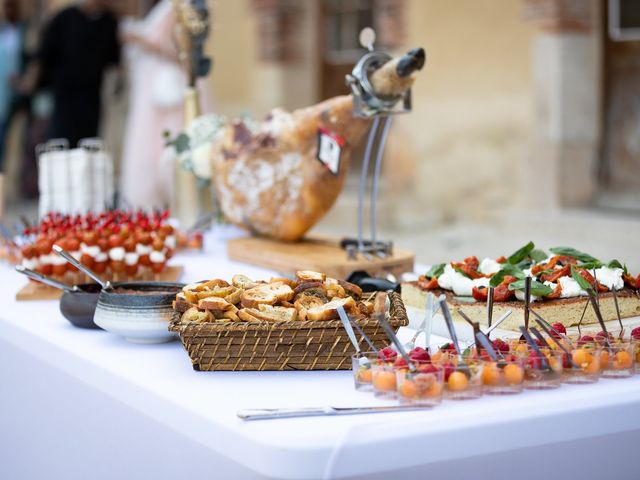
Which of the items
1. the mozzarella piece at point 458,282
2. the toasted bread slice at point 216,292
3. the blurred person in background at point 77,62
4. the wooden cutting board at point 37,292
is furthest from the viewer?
the blurred person in background at point 77,62

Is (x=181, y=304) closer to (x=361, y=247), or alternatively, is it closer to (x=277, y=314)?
(x=277, y=314)

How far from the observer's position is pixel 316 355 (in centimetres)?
186

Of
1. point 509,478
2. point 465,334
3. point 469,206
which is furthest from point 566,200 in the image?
point 509,478

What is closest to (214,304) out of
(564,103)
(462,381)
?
(462,381)

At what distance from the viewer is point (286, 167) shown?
3119 mm

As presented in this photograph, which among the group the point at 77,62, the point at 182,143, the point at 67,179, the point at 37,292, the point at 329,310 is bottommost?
the point at 37,292

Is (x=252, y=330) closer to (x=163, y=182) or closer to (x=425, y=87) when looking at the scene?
(x=163, y=182)

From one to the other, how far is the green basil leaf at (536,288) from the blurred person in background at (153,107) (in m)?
3.74

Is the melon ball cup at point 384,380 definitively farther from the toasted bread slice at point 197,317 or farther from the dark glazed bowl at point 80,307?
the dark glazed bowl at point 80,307

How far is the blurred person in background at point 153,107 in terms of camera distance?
18.4 feet

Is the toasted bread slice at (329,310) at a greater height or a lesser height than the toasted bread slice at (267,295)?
lesser

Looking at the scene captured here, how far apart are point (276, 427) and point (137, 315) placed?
0.63 m

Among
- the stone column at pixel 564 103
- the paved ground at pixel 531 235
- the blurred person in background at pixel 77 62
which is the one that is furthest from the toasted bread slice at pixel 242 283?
the blurred person in background at pixel 77 62

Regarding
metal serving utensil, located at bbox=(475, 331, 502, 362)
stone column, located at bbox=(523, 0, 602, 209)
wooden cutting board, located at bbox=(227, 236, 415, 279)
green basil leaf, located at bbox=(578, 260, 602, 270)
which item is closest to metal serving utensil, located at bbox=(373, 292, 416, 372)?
metal serving utensil, located at bbox=(475, 331, 502, 362)
